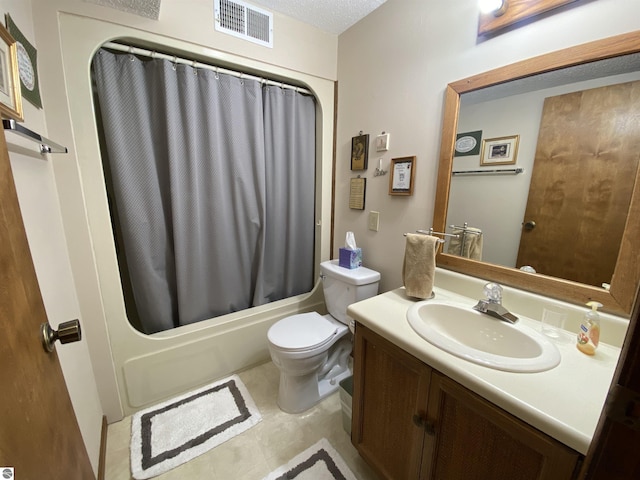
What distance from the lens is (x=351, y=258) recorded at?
1.70 m

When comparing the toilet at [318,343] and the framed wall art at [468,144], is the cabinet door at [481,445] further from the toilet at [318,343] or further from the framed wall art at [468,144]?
the framed wall art at [468,144]

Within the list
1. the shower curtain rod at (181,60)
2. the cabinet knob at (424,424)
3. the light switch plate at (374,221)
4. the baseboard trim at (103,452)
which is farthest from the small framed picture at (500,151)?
the baseboard trim at (103,452)

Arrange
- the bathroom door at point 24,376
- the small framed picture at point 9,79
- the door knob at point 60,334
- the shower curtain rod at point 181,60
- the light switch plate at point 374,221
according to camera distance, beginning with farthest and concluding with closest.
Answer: the light switch plate at point 374,221
the shower curtain rod at point 181,60
the small framed picture at point 9,79
the door knob at point 60,334
the bathroom door at point 24,376

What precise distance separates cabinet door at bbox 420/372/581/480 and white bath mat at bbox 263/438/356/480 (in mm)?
485

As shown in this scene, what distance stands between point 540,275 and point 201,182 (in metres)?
1.77

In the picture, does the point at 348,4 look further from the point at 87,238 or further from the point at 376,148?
the point at 87,238

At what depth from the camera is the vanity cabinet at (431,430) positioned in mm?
641

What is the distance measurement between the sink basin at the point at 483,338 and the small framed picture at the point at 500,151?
25.7 inches

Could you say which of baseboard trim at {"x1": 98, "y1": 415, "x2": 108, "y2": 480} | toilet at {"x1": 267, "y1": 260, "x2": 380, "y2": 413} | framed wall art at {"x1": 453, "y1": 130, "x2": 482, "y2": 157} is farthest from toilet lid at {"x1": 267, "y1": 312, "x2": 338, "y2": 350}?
framed wall art at {"x1": 453, "y1": 130, "x2": 482, "y2": 157}

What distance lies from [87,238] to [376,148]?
1.64 m

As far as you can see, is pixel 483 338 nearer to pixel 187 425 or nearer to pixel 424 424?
pixel 424 424

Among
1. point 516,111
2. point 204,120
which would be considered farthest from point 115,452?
point 516,111

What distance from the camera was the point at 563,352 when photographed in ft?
2.77

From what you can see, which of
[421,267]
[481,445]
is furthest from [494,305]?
[481,445]
